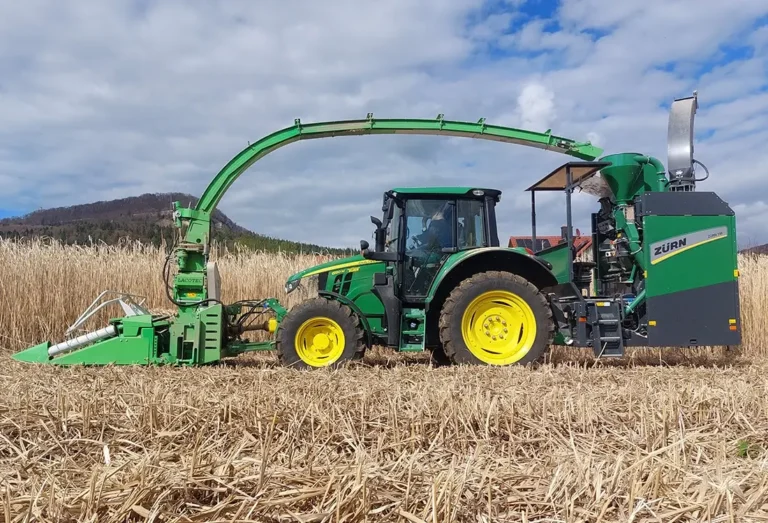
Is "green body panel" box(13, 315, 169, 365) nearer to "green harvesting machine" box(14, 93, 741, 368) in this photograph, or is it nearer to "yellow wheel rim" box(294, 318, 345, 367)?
"green harvesting machine" box(14, 93, 741, 368)

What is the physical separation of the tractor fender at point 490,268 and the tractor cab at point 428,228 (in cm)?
17

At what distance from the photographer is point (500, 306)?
643 cm

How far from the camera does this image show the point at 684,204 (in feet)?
21.5

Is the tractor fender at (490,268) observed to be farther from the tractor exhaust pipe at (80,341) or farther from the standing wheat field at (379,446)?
the tractor exhaust pipe at (80,341)

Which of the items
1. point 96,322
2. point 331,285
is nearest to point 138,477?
point 331,285

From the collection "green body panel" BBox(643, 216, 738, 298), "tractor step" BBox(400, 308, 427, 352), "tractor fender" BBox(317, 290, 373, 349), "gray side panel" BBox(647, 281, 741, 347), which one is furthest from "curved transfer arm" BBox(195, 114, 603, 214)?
"tractor step" BBox(400, 308, 427, 352)

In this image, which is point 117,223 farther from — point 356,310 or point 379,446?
point 379,446

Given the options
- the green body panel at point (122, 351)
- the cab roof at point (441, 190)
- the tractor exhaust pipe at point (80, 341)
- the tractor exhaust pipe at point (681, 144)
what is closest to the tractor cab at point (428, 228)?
the cab roof at point (441, 190)

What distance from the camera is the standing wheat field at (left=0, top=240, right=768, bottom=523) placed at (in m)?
2.07

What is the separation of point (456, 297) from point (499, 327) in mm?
638

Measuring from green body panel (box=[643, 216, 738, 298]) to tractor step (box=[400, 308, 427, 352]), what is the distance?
257 centimetres

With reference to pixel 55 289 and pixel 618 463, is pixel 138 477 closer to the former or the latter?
pixel 618 463

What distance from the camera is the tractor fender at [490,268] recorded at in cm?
648

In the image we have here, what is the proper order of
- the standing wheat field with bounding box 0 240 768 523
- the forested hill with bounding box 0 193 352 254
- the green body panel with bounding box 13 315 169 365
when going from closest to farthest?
1. the standing wheat field with bounding box 0 240 768 523
2. the green body panel with bounding box 13 315 169 365
3. the forested hill with bounding box 0 193 352 254
